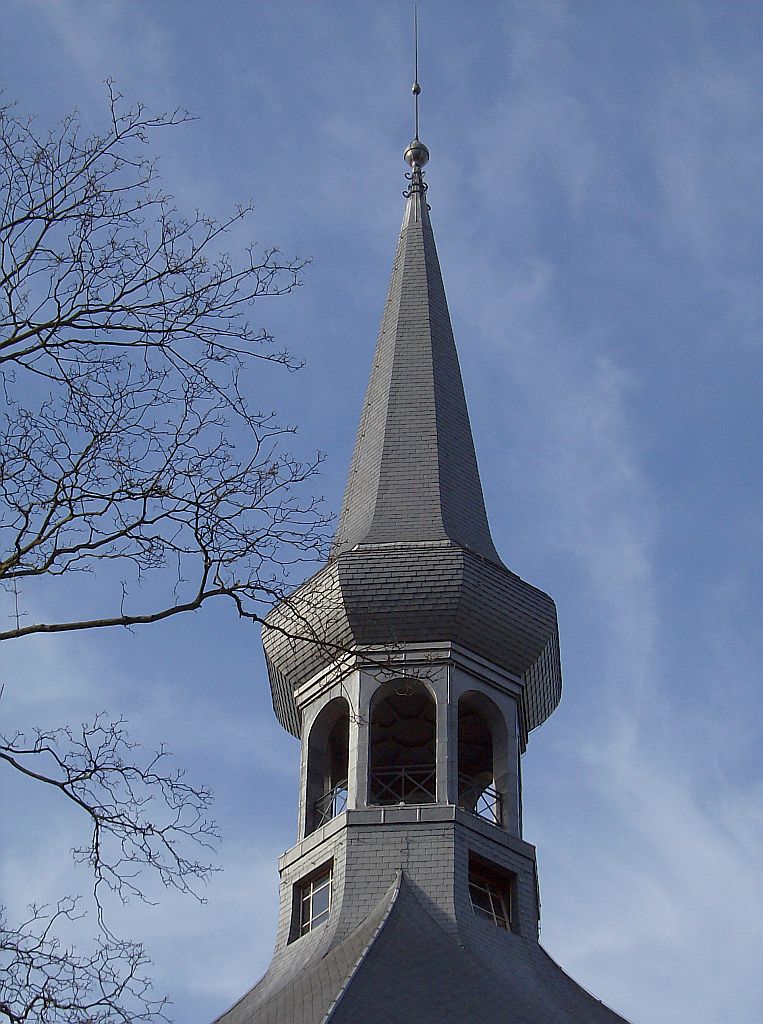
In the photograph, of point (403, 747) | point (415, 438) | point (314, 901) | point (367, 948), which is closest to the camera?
point (367, 948)

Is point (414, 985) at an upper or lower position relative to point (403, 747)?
lower

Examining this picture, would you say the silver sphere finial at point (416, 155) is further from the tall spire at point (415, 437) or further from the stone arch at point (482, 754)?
the stone arch at point (482, 754)

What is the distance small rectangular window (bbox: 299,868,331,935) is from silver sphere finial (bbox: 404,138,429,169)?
17.1m

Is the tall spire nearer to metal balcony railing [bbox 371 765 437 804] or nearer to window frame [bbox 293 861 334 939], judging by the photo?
metal balcony railing [bbox 371 765 437 804]

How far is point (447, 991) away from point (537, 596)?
26.3 feet

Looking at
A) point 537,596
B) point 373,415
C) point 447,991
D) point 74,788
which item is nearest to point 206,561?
point 74,788

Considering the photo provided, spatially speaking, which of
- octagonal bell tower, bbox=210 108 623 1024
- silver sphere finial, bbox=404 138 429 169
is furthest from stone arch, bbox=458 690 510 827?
silver sphere finial, bbox=404 138 429 169

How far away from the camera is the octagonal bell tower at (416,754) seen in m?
27.4

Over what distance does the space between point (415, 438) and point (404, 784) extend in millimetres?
6206

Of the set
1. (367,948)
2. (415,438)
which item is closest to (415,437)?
(415,438)

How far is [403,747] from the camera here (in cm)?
3350

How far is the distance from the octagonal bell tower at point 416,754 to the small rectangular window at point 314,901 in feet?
0.10

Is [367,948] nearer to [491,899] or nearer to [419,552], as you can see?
[491,899]

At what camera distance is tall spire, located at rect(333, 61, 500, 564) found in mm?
33406
